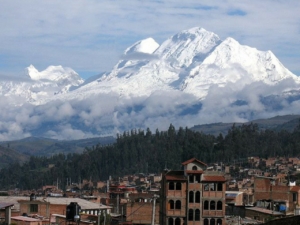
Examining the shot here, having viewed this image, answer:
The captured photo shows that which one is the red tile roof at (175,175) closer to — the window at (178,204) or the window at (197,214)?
the window at (178,204)

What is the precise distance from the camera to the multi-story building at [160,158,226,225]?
90.9 metres

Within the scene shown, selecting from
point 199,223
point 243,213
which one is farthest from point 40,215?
point 243,213

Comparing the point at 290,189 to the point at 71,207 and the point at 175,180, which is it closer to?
the point at 175,180

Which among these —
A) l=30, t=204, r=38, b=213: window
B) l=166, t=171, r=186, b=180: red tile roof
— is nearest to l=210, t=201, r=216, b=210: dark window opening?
l=166, t=171, r=186, b=180: red tile roof

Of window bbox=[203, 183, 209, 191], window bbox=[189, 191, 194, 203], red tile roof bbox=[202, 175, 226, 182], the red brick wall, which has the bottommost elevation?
the red brick wall

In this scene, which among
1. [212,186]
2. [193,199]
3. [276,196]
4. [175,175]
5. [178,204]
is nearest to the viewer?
[193,199]

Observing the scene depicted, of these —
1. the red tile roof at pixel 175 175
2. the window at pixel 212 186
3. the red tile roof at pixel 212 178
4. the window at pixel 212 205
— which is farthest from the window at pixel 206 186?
the red tile roof at pixel 175 175

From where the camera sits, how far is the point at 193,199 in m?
91.4

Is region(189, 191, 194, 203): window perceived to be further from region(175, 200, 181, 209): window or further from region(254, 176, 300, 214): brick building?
region(254, 176, 300, 214): brick building

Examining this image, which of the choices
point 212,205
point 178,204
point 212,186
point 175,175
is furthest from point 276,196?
point 178,204

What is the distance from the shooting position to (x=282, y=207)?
11238 cm

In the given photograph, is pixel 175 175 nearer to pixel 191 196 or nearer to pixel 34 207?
pixel 191 196

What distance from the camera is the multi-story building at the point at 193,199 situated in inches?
3578

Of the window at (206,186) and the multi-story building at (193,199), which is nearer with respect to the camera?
the multi-story building at (193,199)
